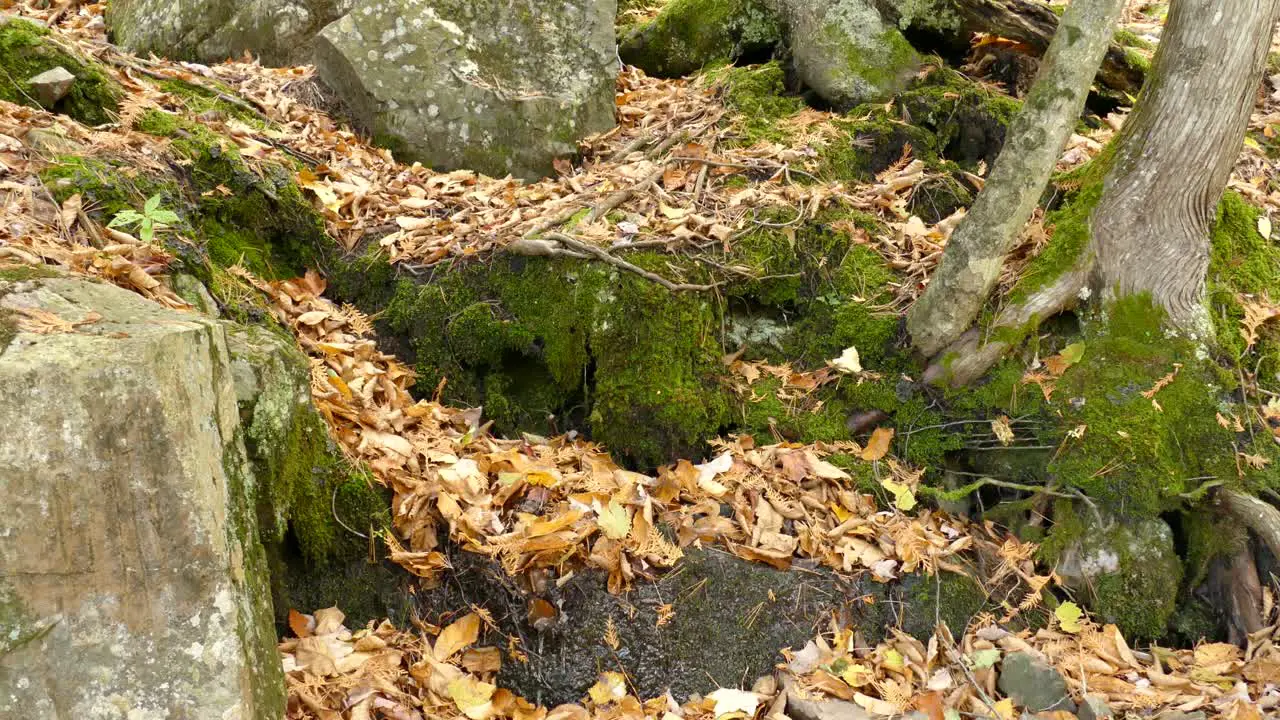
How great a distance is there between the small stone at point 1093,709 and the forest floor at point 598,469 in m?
0.12

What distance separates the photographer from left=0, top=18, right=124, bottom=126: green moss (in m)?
4.42

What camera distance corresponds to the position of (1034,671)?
3.58 meters

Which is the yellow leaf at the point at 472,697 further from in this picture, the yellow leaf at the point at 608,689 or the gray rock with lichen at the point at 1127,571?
the gray rock with lichen at the point at 1127,571

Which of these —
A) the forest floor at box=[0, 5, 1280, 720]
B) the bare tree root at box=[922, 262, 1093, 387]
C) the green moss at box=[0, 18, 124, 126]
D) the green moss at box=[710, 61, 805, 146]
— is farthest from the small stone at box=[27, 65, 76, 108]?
the bare tree root at box=[922, 262, 1093, 387]

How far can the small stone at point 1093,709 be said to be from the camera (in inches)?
136

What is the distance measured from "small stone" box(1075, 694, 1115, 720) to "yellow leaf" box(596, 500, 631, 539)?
1.80 meters

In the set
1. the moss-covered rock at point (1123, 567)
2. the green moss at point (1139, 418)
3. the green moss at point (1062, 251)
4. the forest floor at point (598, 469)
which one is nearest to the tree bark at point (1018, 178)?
the green moss at point (1062, 251)

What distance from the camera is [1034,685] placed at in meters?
3.56

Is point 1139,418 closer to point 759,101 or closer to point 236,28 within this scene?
point 759,101

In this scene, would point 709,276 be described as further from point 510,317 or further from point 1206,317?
point 1206,317

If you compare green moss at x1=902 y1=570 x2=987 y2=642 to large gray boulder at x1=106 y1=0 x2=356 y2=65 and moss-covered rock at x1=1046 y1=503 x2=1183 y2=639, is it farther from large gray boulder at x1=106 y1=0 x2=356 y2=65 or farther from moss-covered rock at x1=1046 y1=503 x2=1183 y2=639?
large gray boulder at x1=106 y1=0 x2=356 y2=65

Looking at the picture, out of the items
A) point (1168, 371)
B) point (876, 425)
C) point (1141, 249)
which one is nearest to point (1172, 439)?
point (1168, 371)

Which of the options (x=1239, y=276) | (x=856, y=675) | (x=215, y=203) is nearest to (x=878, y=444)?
(x=856, y=675)

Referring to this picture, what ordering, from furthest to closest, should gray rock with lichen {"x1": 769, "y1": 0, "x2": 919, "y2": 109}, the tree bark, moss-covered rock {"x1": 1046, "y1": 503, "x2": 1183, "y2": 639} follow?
1. gray rock with lichen {"x1": 769, "y1": 0, "x2": 919, "y2": 109}
2. moss-covered rock {"x1": 1046, "y1": 503, "x2": 1183, "y2": 639}
3. the tree bark
